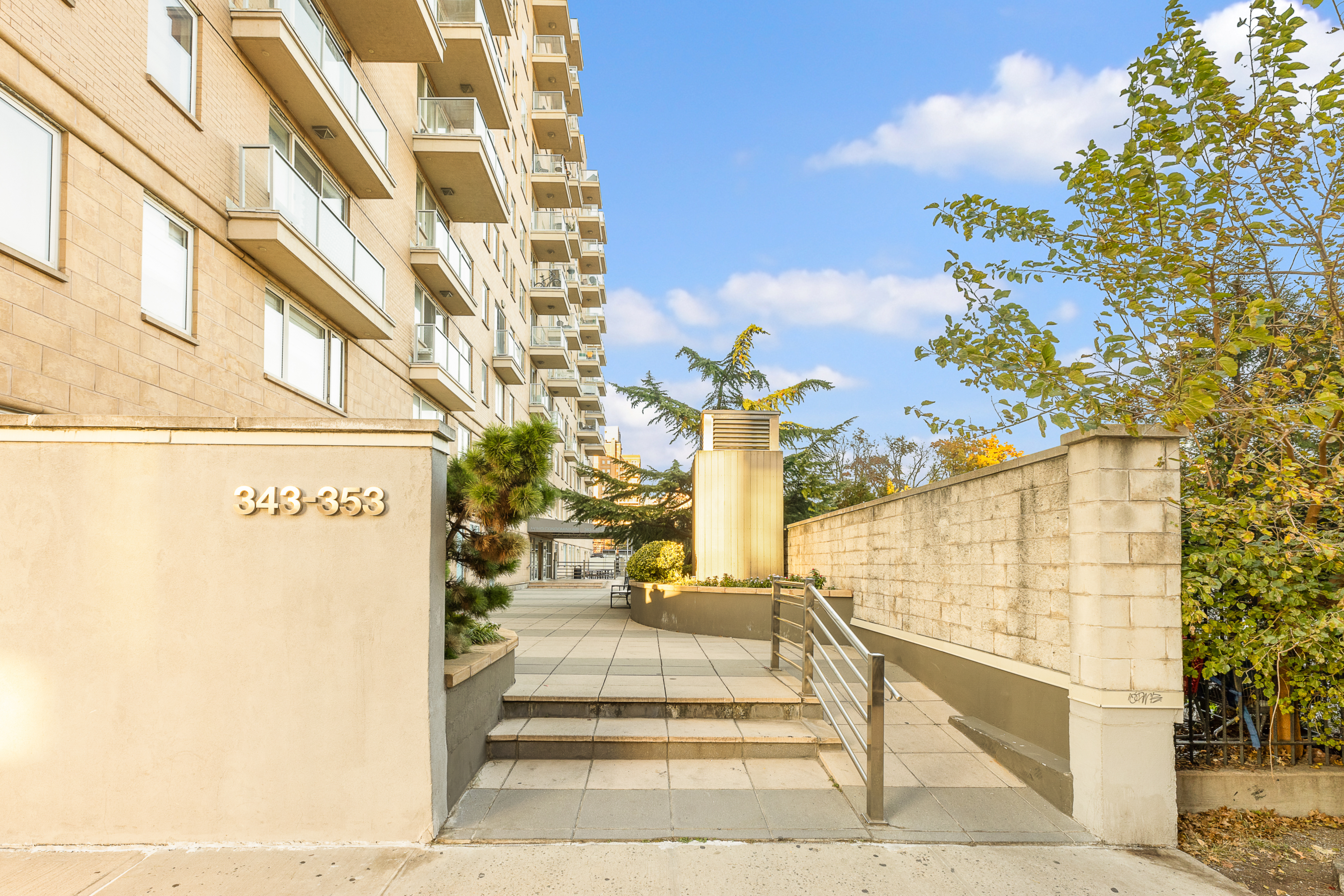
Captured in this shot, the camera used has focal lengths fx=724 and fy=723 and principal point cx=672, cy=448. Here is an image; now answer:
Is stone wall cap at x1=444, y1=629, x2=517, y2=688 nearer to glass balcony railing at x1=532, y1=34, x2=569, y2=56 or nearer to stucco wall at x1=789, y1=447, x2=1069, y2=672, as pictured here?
stucco wall at x1=789, y1=447, x2=1069, y2=672

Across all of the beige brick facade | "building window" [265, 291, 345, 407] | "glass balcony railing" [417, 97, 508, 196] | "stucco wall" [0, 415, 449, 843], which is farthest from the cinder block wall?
"glass balcony railing" [417, 97, 508, 196]

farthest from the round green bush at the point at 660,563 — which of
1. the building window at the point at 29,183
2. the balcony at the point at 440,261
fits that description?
the building window at the point at 29,183

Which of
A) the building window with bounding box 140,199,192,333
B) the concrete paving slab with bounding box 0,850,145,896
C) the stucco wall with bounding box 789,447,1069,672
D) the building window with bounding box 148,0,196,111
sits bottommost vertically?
the concrete paving slab with bounding box 0,850,145,896

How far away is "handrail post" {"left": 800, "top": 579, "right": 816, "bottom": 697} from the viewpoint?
6770 mm

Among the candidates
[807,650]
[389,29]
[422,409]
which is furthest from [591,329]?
[807,650]

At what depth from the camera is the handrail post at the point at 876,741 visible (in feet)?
15.8

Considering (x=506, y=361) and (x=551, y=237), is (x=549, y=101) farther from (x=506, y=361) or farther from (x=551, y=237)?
(x=506, y=361)

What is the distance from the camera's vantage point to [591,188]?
155 feet

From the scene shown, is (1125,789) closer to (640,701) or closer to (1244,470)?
(1244,470)

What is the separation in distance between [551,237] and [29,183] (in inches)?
1236

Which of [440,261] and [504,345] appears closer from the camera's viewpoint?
[440,261]

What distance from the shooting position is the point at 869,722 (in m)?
4.88

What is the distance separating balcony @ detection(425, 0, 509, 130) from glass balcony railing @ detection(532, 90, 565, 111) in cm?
1757

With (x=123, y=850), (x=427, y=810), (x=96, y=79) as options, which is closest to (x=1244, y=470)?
(x=427, y=810)
